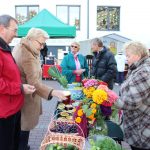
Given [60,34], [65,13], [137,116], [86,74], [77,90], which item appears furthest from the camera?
[65,13]

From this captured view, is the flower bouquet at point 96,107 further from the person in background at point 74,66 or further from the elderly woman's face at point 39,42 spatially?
the person in background at point 74,66

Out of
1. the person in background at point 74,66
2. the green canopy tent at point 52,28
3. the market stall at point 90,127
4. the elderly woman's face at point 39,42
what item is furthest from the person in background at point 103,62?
the green canopy tent at point 52,28

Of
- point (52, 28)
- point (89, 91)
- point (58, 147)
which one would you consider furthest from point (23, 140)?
point (52, 28)

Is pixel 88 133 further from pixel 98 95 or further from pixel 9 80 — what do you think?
pixel 9 80

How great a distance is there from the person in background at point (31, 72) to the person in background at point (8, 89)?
40 cm

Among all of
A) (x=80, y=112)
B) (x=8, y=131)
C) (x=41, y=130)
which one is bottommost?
(x=41, y=130)

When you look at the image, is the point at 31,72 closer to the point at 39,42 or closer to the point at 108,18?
the point at 39,42

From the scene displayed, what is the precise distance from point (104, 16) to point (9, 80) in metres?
17.7

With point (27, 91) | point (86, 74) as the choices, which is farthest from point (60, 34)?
Answer: point (27, 91)

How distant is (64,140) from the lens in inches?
105

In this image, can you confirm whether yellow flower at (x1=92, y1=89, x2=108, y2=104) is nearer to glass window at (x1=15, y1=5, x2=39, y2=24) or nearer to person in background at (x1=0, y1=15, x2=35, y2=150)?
person in background at (x1=0, y1=15, x2=35, y2=150)

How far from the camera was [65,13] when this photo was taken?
2005 cm

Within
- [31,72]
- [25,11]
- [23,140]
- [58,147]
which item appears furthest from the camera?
[25,11]

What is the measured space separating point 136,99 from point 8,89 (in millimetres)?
1128
